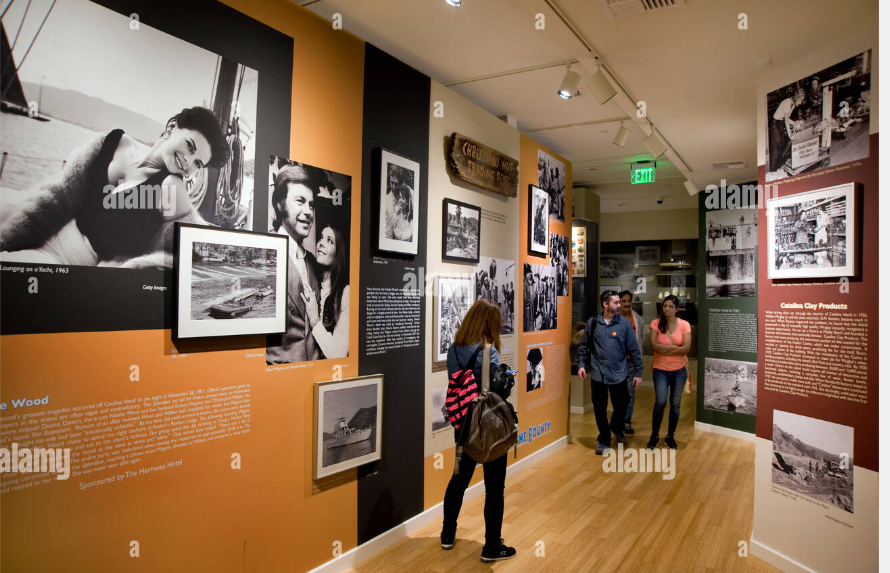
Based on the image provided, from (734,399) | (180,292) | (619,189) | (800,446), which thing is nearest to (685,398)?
(734,399)

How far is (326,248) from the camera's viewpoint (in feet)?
10.7

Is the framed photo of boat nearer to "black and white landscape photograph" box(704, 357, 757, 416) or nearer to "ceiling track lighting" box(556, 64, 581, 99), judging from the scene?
"ceiling track lighting" box(556, 64, 581, 99)

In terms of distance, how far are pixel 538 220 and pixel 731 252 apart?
10.1ft

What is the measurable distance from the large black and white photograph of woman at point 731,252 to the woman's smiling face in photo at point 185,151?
6.67m

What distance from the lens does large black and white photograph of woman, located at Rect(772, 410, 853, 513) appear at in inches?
125

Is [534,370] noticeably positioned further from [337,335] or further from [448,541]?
[337,335]

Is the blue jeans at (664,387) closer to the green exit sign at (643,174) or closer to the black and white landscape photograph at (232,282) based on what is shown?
the green exit sign at (643,174)

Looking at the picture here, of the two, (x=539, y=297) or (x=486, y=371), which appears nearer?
(x=486, y=371)

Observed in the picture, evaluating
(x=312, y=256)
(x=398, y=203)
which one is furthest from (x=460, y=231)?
(x=312, y=256)

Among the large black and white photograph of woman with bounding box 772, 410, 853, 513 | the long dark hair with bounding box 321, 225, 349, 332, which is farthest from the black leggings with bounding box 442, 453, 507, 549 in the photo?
the large black and white photograph of woman with bounding box 772, 410, 853, 513

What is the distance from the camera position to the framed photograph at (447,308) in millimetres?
4258

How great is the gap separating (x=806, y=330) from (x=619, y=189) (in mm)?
→ 6494

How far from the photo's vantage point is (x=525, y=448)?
5.65m

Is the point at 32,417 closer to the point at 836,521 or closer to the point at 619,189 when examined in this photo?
the point at 836,521
